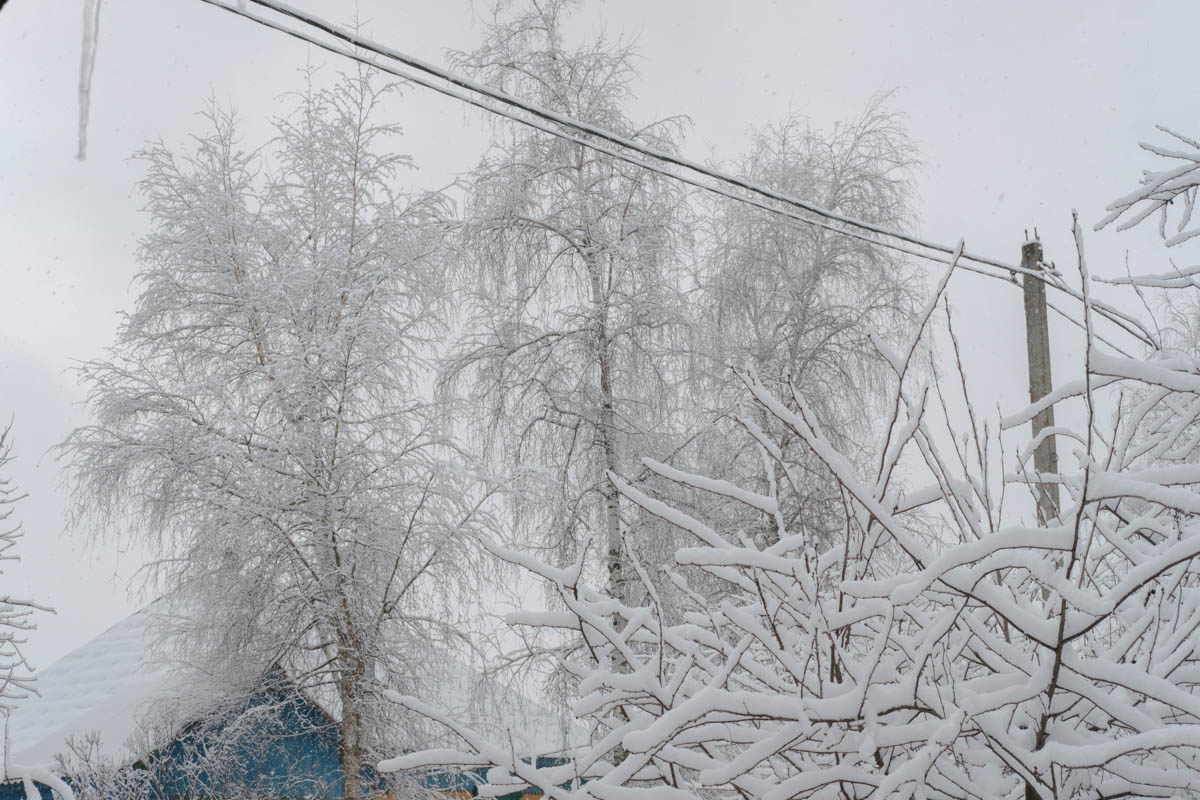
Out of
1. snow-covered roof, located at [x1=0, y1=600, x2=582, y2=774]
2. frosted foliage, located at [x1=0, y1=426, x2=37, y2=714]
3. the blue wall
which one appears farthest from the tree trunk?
frosted foliage, located at [x1=0, y1=426, x2=37, y2=714]

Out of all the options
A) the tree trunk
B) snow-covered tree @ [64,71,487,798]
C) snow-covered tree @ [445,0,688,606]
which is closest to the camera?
the tree trunk

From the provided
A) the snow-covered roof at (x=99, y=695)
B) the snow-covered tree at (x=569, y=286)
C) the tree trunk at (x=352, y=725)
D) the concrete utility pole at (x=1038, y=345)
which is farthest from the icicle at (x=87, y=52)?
the snow-covered roof at (x=99, y=695)

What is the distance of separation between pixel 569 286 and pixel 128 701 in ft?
29.7

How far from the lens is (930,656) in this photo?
1.45m

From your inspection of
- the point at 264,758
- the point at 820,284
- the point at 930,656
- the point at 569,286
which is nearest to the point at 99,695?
the point at 264,758

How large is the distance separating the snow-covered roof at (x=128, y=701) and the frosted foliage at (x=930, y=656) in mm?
5211

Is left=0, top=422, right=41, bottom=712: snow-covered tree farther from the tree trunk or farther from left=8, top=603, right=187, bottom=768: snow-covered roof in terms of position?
the tree trunk

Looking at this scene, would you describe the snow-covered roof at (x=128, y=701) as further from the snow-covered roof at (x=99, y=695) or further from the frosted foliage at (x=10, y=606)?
the frosted foliage at (x=10, y=606)

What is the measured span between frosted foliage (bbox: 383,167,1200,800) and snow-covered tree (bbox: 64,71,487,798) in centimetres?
696

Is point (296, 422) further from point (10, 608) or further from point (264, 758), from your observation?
point (10, 608)

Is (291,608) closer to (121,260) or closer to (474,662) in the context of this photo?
(474,662)

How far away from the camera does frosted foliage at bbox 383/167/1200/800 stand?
121 cm

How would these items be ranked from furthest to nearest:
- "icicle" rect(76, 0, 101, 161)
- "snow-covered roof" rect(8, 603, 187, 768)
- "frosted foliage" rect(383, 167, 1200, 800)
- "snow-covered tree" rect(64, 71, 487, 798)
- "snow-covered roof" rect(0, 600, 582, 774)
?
"snow-covered roof" rect(8, 603, 187, 768) < "snow-covered roof" rect(0, 600, 582, 774) < "snow-covered tree" rect(64, 71, 487, 798) < "frosted foliage" rect(383, 167, 1200, 800) < "icicle" rect(76, 0, 101, 161)

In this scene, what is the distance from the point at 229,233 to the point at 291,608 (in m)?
4.24
